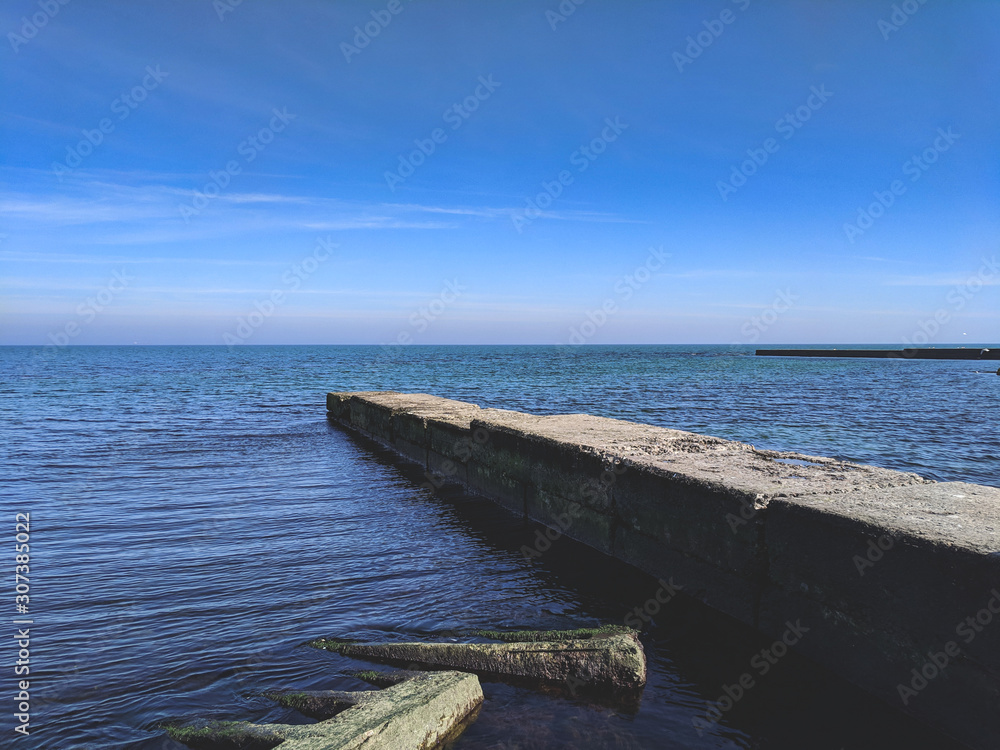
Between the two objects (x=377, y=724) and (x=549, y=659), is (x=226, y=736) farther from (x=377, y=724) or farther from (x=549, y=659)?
(x=549, y=659)

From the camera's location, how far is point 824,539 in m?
3.08

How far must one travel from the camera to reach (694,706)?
307 centimetres

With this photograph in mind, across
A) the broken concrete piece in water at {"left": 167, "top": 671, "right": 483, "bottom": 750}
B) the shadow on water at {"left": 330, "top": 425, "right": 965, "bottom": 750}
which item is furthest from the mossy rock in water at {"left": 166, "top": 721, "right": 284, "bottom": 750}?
the shadow on water at {"left": 330, "top": 425, "right": 965, "bottom": 750}

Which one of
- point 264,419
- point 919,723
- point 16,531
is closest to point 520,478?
point 919,723

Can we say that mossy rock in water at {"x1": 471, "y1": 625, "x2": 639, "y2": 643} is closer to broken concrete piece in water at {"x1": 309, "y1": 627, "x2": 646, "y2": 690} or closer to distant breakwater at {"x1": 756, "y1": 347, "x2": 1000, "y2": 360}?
broken concrete piece in water at {"x1": 309, "y1": 627, "x2": 646, "y2": 690}

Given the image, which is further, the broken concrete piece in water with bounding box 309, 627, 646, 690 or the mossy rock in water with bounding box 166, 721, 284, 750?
the broken concrete piece in water with bounding box 309, 627, 646, 690

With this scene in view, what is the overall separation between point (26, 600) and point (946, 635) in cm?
554

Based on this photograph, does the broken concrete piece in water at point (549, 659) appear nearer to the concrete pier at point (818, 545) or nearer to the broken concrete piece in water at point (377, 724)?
the broken concrete piece in water at point (377, 724)

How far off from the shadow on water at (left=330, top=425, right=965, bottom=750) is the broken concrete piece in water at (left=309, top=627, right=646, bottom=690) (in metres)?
0.09

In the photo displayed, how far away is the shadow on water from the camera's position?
9.04 ft

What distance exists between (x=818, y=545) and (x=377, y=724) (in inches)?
89.7

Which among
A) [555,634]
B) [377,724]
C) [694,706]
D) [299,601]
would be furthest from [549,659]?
[299,601]

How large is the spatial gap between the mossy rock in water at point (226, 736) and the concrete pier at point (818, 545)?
A: 8.59ft

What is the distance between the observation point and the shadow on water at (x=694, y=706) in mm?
2756
